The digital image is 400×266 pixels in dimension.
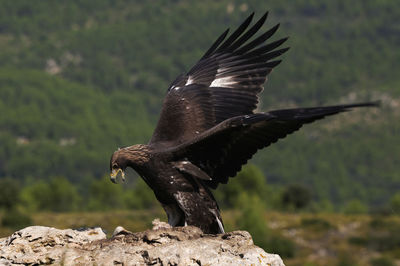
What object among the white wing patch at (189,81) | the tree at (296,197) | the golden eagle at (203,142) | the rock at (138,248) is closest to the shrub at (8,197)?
the tree at (296,197)

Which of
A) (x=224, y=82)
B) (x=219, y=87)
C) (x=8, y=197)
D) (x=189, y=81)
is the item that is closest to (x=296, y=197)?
(x=8, y=197)

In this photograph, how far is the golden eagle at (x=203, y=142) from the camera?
13.1 m

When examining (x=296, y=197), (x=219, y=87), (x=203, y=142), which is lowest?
(x=203, y=142)

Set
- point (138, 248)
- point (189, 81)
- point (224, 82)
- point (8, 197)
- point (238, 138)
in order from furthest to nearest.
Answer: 1. point (8, 197)
2. point (189, 81)
3. point (224, 82)
4. point (238, 138)
5. point (138, 248)

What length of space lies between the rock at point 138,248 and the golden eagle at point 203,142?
97 cm

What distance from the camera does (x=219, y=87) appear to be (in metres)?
16.6

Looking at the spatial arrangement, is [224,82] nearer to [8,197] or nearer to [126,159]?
[126,159]

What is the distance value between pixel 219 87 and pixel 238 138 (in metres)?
3.27

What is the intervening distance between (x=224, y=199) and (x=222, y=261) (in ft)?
364

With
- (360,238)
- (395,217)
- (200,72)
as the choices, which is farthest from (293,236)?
(200,72)

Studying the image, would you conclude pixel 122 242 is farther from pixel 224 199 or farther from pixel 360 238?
pixel 224 199

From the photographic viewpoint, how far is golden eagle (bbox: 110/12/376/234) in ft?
43.0

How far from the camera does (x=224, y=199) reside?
12231cm

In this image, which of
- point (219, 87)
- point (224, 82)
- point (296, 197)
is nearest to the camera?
point (219, 87)
